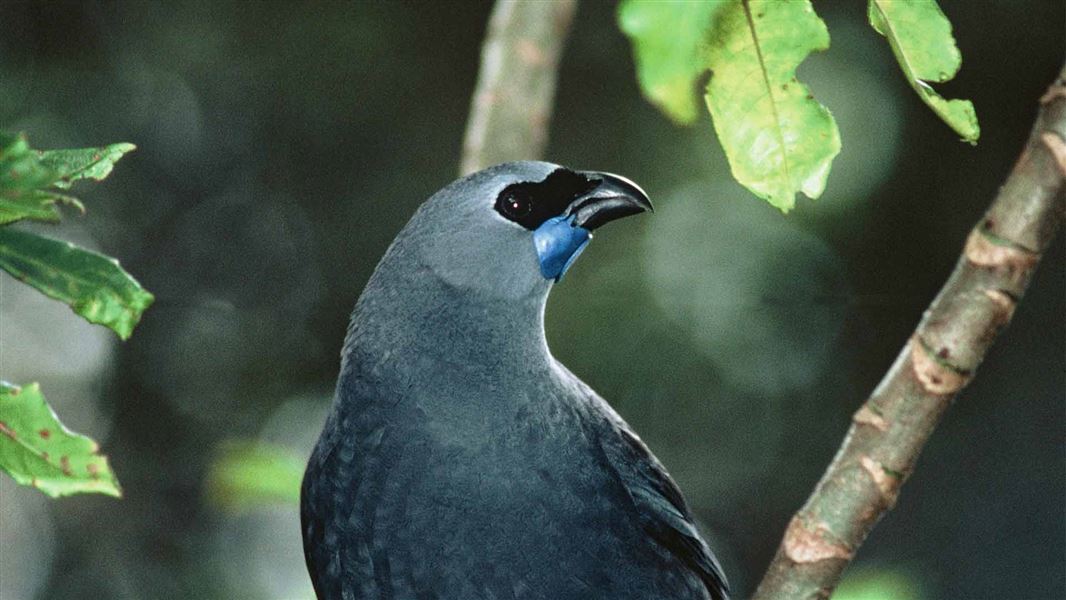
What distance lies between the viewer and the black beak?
92.8 inches

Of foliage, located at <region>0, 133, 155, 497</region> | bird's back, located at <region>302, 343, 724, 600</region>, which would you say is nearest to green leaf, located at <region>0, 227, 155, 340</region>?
foliage, located at <region>0, 133, 155, 497</region>

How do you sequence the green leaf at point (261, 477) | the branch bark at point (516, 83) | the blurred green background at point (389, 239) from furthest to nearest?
the blurred green background at point (389, 239), the branch bark at point (516, 83), the green leaf at point (261, 477)

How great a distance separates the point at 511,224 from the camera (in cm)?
239

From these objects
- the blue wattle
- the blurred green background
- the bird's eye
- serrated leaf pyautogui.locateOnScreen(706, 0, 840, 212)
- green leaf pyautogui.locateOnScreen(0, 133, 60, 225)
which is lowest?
the blurred green background

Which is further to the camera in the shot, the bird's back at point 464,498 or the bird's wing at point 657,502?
the bird's wing at point 657,502

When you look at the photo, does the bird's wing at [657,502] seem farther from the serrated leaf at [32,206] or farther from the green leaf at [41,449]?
the serrated leaf at [32,206]

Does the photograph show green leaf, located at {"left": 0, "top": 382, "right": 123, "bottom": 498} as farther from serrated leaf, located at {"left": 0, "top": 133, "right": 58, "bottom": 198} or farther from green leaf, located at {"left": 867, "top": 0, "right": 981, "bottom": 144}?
green leaf, located at {"left": 867, "top": 0, "right": 981, "bottom": 144}

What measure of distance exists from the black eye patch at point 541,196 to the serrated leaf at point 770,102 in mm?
580

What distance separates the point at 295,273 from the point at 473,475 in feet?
15.6

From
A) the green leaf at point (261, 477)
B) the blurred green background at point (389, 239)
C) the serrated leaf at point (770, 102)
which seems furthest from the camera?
the blurred green background at point (389, 239)

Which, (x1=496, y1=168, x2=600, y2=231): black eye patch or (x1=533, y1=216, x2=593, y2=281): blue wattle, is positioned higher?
(x1=496, y1=168, x2=600, y2=231): black eye patch

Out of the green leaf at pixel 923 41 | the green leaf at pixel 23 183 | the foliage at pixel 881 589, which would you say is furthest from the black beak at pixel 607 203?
the green leaf at pixel 23 183

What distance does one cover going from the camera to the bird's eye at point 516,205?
7.85ft

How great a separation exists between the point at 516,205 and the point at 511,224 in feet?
0.13
